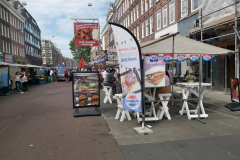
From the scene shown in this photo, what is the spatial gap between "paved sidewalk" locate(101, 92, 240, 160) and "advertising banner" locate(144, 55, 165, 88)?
1.24m

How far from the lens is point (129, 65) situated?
5.21m

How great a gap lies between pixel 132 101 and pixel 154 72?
1.08 m

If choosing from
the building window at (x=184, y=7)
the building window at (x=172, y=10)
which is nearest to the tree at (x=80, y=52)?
the building window at (x=172, y=10)

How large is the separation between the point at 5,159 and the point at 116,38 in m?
3.67

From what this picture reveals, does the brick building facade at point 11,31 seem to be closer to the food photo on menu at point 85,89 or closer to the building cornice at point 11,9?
the building cornice at point 11,9

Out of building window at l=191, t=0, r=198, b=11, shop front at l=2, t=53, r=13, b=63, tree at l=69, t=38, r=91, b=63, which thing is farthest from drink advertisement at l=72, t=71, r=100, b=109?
tree at l=69, t=38, r=91, b=63

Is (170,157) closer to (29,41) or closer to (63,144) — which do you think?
(63,144)

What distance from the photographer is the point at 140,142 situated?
14.9 feet

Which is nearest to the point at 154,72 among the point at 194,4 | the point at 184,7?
the point at 194,4

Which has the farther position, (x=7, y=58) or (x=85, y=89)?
(x=7, y=58)

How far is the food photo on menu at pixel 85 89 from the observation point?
7219mm

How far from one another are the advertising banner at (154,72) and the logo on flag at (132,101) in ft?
1.97

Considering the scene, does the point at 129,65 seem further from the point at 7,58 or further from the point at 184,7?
the point at 7,58

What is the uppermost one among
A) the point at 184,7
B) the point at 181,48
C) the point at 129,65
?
the point at 184,7
